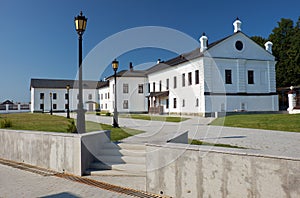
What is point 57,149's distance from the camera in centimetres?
640

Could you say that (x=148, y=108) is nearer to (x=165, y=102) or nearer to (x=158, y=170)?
(x=165, y=102)

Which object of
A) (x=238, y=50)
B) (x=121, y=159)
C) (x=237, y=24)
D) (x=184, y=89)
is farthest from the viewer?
(x=184, y=89)

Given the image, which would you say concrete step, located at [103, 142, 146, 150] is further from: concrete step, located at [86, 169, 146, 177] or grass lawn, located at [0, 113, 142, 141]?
grass lawn, located at [0, 113, 142, 141]

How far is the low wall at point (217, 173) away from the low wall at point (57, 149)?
6.62 feet

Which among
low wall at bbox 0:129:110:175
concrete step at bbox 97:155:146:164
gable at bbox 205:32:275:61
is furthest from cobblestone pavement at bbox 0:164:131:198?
gable at bbox 205:32:275:61

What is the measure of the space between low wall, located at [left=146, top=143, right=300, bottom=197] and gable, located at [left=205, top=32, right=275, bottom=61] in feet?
86.4

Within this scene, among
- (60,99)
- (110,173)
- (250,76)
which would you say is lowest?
(110,173)

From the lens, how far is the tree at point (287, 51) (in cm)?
4369

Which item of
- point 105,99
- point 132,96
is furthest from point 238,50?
point 105,99

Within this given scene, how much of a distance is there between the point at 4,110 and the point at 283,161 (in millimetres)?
54275

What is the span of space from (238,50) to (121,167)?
28.5m

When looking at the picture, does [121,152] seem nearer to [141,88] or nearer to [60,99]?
[141,88]

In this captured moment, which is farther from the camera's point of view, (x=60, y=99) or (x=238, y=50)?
(x=60, y=99)

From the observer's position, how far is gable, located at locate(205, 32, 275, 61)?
98.7 feet
